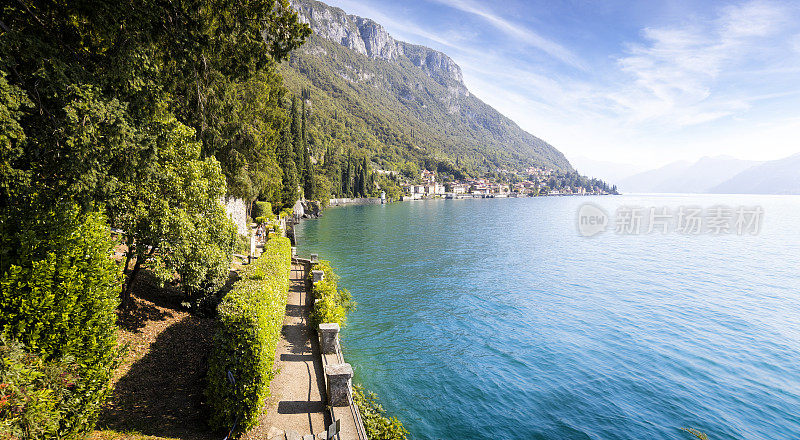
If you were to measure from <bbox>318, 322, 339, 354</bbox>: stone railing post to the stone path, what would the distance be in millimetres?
538

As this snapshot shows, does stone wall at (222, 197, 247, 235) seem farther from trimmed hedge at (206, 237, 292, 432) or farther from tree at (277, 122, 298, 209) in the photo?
tree at (277, 122, 298, 209)

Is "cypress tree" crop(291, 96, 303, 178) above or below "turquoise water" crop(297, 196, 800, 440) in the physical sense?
above

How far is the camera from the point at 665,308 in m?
23.1

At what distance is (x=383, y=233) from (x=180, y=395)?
1722 inches

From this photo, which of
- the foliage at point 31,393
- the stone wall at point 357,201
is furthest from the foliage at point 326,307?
the stone wall at point 357,201

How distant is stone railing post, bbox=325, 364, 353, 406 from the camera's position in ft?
28.5

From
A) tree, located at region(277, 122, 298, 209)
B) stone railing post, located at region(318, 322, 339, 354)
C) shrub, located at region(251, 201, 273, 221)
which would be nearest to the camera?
stone railing post, located at region(318, 322, 339, 354)

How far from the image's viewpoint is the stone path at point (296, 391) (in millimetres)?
7965

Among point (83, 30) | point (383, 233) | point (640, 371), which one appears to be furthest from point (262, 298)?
point (383, 233)

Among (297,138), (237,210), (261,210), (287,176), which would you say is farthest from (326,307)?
(297,138)

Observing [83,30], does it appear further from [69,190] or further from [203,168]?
[203,168]

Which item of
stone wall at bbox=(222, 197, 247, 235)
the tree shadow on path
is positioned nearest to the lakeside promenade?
the tree shadow on path

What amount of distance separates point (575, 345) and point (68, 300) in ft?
63.9

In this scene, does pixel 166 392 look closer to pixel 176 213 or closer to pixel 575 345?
pixel 176 213
